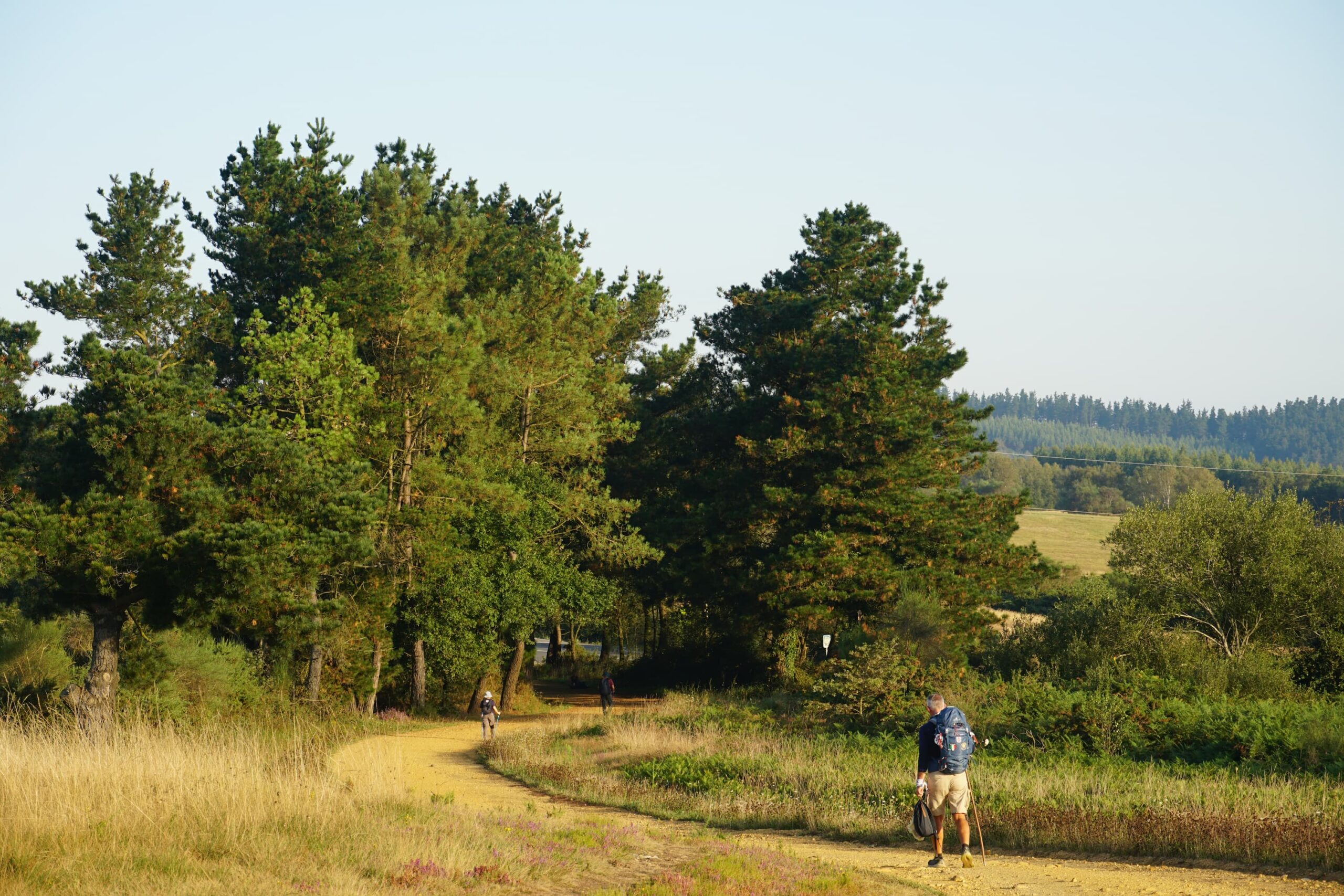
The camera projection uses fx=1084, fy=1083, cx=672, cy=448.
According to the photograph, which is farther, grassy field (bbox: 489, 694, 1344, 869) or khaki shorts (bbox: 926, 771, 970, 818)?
grassy field (bbox: 489, 694, 1344, 869)

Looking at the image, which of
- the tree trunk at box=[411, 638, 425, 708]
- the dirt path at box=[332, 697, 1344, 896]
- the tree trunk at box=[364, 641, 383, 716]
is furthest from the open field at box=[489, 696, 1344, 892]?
the tree trunk at box=[411, 638, 425, 708]

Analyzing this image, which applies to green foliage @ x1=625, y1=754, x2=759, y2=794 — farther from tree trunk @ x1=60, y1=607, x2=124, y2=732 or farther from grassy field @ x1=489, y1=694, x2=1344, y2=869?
tree trunk @ x1=60, y1=607, x2=124, y2=732

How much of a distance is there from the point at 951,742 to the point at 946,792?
58 centimetres

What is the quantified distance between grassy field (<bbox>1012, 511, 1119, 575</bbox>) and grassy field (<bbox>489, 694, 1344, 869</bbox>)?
82.3 meters

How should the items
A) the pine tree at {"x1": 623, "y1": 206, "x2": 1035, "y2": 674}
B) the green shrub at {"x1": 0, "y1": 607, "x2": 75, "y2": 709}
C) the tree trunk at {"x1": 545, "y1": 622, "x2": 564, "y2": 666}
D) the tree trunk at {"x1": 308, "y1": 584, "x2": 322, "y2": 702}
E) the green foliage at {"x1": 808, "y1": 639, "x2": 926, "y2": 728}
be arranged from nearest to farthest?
the green foliage at {"x1": 808, "y1": 639, "x2": 926, "y2": 728}, the green shrub at {"x1": 0, "y1": 607, "x2": 75, "y2": 709}, the tree trunk at {"x1": 308, "y1": 584, "x2": 322, "y2": 702}, the pine tree at {"x1": 623, "y1": 206, "x2": 1035, "y2": 674}, the tree trunk at {"x1": 545, "y1": 622, "x2": 564, "y2": 666}

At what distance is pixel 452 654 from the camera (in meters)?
36.7

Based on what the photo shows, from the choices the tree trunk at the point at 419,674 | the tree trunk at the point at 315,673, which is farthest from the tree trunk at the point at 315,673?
the tree trunk at the point at 419,674

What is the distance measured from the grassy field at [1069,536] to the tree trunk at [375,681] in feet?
246

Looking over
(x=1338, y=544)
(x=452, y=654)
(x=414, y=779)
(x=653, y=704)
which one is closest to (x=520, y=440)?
(x=452, y=654)

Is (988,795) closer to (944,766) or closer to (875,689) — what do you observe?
(944,766)

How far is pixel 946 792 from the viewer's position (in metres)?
12.3

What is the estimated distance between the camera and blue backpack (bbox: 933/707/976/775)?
481 inches

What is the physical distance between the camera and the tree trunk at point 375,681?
116 feet

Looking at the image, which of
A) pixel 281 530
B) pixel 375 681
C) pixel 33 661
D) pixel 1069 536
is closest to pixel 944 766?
pixel 281 530
